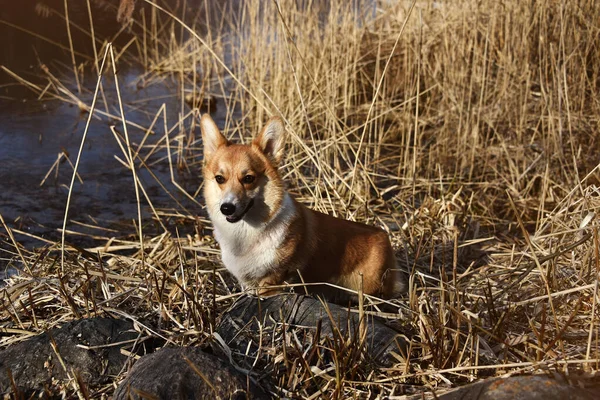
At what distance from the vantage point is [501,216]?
5.74 metres

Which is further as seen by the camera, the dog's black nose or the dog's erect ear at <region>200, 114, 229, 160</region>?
the dog's erect ear at <region>200, 114, 229, 160</region>

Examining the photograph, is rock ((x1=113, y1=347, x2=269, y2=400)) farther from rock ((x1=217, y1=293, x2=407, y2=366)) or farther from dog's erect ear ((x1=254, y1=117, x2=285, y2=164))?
dog's erect ear ((x1=254, y1=117, x2=285, y2=164))

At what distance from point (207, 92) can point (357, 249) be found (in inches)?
205

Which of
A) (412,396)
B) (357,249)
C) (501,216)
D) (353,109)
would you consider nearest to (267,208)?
(357,249)

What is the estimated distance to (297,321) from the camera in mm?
3229

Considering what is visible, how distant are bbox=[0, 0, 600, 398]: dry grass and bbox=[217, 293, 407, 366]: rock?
0.09 metres

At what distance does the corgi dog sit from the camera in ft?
12.0

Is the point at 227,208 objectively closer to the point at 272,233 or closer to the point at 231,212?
the point at 231,212

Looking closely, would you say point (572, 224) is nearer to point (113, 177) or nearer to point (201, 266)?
point (201, 266)

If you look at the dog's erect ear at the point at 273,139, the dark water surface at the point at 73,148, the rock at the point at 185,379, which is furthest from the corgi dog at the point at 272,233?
the dark water surface at the point at 73,148

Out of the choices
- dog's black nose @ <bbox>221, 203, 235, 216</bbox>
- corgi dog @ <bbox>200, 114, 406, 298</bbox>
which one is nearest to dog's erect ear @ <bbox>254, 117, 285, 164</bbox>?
corgi dog @ <bbox>200, 114, 406, 298</bbox>

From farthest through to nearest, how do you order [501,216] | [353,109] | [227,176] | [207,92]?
[207,92] → [353,109] → [501,216] → [227,176]

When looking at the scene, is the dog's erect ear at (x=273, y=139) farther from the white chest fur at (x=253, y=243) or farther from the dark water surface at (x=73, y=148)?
the dark water surface at (x=73, y=148)

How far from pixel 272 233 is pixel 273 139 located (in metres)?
0.58
